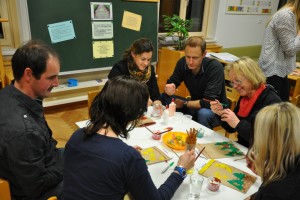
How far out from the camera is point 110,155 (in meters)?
1.02

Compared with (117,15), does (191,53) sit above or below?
below

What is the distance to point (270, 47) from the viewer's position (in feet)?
8.03

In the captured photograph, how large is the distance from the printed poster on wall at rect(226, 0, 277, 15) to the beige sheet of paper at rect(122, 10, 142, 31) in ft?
6.06

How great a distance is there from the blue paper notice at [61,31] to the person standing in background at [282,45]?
222cm

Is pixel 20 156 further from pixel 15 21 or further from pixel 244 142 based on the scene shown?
pixel 15 21

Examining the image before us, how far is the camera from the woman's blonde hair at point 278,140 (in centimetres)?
105

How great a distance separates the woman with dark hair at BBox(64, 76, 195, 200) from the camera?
1023mm

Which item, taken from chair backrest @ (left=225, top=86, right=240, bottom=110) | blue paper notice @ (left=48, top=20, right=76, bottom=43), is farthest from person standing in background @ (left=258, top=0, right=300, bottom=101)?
blue paper notice @ (left=48, top=20, right=76, bottom=43)

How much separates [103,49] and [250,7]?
9.99ft

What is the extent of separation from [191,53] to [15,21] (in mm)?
2182

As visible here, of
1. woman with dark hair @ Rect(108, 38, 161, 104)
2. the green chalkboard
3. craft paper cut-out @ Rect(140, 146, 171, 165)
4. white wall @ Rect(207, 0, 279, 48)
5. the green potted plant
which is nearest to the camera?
craft paper cut-out @ Rect(140, 146, 171, 165)

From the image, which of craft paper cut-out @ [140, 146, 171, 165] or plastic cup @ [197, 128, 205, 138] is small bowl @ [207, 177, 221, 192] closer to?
craft paper cut-out @ [140, 146, 171, 165]

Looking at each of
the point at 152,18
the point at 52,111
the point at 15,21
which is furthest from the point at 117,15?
the point at 52,111

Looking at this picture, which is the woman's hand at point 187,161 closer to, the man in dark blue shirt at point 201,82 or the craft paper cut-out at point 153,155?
the craft paper cut-out at point 153,155
